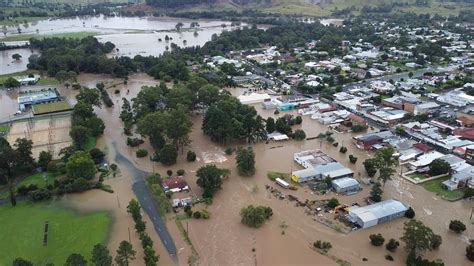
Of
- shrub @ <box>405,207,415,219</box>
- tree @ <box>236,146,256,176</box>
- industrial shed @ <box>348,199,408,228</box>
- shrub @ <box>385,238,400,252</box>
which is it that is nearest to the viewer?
shrub @ <box>385,238,400,252</box>

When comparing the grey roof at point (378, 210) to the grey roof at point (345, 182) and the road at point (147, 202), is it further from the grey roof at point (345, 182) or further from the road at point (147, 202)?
the road at point (147, 202)

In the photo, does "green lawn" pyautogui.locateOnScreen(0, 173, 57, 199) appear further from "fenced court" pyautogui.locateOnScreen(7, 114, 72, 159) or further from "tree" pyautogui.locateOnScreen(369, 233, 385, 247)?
"tree" pyautogui.locateOnScreen(369, 233, 385, 247)

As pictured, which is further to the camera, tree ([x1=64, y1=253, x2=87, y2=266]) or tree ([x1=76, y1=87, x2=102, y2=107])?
tree ([x1=76, y1=87, x2=102, y2=107])

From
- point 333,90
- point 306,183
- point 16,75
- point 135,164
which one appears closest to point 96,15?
point 16,75

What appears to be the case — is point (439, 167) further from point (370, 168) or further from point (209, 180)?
point (209, 180)

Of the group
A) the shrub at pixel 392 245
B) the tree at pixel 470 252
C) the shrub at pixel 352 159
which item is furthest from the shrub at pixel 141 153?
the tree at pixel 470 252

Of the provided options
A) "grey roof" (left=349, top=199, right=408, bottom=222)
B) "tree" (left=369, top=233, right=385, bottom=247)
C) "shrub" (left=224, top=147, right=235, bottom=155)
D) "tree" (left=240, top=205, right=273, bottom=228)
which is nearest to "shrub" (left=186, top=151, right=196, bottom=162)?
"shrub" (left=224, top=147, right=235, bottom=155)
